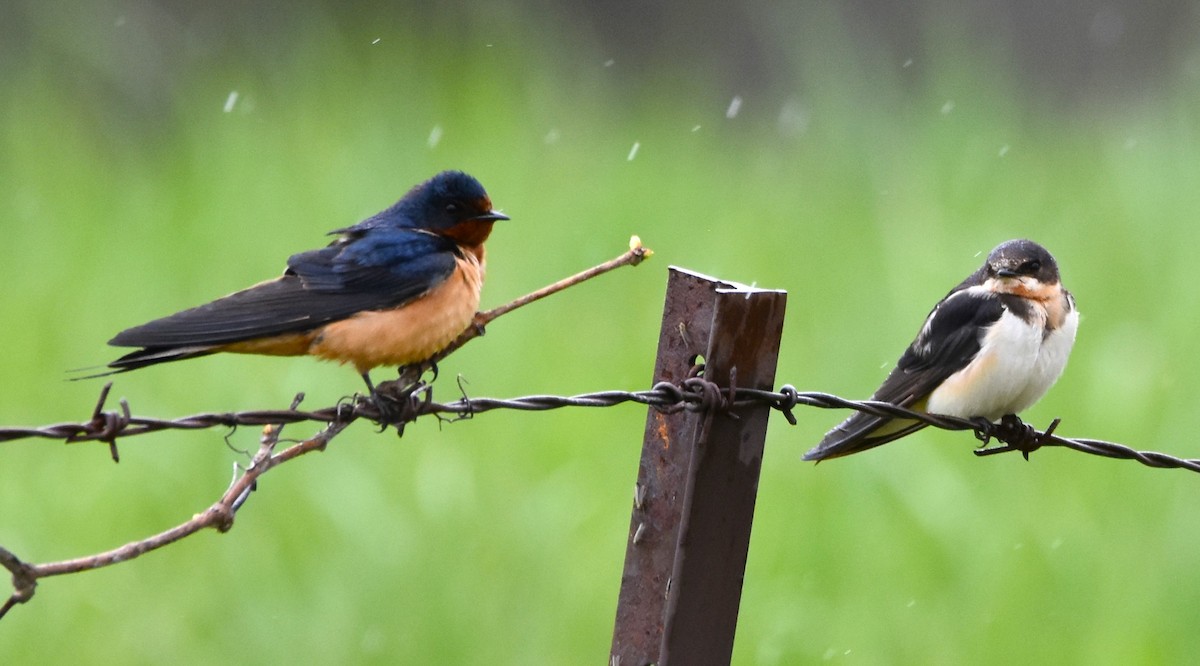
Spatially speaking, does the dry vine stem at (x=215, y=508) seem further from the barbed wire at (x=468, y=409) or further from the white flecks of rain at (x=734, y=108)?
the white flecks of rain at (x=734, y=108)

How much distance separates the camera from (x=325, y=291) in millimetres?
3199

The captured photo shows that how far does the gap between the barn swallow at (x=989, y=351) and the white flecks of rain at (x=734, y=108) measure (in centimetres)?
359

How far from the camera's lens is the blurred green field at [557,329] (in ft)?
14.3

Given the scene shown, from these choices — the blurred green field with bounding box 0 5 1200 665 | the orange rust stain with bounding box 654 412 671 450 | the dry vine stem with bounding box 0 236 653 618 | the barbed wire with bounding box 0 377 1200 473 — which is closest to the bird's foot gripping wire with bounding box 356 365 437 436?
the barbed wire with bounding box 0 377 1200 473

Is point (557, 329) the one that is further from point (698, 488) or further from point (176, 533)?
point (176, 533)

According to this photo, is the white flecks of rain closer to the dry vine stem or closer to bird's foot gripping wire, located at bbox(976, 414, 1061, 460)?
bird's foot gripping wire, located at bbox(976, 414, 1061, 460)

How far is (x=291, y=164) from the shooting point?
5379 mm

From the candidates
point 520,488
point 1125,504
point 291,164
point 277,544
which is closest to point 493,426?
point 520,488

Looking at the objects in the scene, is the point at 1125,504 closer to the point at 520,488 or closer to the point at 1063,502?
the point at 1063,502

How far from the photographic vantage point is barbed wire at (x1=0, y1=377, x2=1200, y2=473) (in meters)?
2.34

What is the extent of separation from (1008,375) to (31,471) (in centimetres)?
302

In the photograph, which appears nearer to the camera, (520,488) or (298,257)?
(298,257)

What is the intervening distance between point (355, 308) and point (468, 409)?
0.60m

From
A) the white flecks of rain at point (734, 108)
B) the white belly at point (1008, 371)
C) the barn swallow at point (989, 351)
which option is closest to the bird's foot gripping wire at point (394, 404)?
the barn swallow at point (989, 351)
